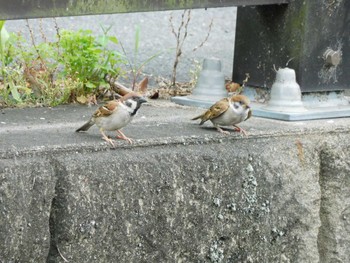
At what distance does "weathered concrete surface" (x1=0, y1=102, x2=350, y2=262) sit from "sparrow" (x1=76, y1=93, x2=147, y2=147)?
72 millimetres

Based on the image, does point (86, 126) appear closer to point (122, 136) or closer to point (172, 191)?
point (122, 136)

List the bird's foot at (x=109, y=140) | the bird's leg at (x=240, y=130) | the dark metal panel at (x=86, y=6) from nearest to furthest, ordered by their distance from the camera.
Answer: the bird's foot at (x=109, y=140) < the dark metal panel at (x=86, y=6) < the bird's leg at (x=240, y=130)

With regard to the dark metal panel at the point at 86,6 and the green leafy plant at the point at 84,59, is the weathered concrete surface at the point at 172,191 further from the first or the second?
the dark metal panel at the point at 86,6

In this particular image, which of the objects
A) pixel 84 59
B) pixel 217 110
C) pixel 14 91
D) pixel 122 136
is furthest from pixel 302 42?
pixel 14 91

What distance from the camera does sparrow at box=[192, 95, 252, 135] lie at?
4672 millimetres

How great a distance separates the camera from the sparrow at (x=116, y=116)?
441cm

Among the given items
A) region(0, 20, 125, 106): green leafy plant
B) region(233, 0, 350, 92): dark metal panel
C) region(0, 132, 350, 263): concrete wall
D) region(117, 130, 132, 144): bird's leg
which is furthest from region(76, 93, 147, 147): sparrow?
region(233, 0, 350, 92): dark metal panel

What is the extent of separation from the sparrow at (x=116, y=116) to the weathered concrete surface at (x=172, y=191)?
0.24ft

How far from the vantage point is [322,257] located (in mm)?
4918

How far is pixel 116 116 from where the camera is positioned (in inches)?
174

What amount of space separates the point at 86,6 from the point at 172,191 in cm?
99

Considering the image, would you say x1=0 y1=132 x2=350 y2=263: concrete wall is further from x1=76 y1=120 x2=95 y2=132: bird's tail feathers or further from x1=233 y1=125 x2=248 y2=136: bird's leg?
x1=76 y1=120 x2=95 y2=132: bird's tail feathers

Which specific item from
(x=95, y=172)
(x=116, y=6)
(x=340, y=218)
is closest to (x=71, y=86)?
(x=116, y=6)

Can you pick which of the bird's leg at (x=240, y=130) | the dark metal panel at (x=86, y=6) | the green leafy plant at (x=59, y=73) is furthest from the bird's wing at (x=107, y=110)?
the green leafy plant at (x=59, y=73)
